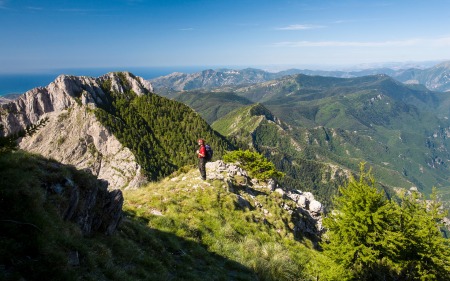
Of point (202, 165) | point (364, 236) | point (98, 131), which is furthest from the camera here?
point (98, 131)

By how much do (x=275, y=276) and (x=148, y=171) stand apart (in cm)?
13707

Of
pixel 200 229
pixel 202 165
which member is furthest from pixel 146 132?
pixel 200 229

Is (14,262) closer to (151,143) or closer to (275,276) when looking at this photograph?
(275,276)

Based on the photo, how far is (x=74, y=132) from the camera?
148 meters

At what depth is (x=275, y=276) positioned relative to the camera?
18.3 metres

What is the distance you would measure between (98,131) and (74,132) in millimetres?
11949

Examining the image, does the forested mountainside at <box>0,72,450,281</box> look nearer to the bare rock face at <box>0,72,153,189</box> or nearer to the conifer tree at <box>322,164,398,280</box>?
the conifer tree at <box>322,164,398,280</box>

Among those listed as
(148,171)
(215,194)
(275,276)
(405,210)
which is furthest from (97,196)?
(148,171)

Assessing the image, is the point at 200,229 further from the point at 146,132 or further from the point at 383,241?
the point at 146,132

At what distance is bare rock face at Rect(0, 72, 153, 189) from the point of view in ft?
449

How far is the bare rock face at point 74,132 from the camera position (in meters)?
137

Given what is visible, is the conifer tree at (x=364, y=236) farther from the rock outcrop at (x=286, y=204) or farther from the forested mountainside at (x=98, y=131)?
the forested mountainside at (x=98, y=131)

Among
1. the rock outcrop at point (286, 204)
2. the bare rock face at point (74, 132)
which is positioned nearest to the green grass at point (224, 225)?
the rock outcrop at point (286, 204)

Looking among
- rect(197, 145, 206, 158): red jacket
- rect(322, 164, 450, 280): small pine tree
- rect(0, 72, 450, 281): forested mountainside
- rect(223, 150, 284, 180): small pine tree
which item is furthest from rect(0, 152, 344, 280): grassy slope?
rect(223, 150, 284, 180): small pine tree
